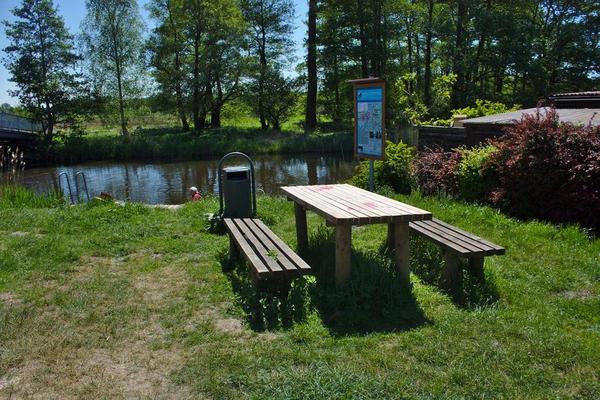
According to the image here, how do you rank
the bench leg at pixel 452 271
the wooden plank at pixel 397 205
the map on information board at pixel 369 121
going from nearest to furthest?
the wooden plank at pixel 397 205 < the bench leg at pixel 452 271 < the map on information board at pixel 369 121

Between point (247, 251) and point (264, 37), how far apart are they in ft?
104

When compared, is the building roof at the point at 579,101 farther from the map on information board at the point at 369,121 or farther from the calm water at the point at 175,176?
the calm water at the point at 175,176

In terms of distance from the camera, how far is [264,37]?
112 ft

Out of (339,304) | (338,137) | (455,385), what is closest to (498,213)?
(339,304)

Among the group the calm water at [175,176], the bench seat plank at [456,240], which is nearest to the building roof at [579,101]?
the calm water at [175,176]

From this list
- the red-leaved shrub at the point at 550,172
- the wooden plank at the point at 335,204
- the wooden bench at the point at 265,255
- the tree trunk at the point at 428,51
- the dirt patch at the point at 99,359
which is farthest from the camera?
the tree trunk at the point at 428,51

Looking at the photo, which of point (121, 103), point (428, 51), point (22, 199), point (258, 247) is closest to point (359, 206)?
point (258, 247)

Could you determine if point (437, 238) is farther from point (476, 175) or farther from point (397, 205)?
point (476, 175)

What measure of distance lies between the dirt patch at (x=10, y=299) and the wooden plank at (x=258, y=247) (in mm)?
1964

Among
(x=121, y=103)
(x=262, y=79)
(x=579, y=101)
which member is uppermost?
(x=262, y=79)

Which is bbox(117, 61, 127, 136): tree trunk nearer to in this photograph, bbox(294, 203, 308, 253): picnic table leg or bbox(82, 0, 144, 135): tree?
bbox(82, 0, 144, 135): tree

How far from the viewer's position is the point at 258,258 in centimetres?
421

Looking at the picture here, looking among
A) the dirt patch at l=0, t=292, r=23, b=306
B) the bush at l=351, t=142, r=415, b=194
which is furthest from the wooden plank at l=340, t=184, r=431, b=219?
the bush at l=351, t=142, r=415, b=194

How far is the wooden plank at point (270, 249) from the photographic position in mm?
3984
